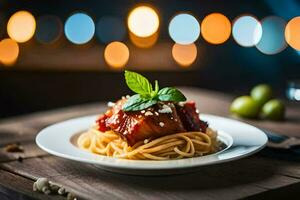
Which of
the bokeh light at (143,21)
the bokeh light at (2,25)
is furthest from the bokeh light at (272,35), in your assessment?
the bokeh light at (2,25)

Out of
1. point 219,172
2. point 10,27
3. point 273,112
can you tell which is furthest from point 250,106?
point 10,27

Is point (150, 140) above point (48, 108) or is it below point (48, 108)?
above

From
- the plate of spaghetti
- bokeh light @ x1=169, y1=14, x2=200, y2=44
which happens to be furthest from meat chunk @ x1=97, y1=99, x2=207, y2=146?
bokeh light @ x1=169, y1=14, x2=200, y2=44

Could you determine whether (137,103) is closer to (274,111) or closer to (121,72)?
(274,111)

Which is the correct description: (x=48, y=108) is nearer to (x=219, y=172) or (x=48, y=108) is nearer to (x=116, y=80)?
(x=116, y=80)

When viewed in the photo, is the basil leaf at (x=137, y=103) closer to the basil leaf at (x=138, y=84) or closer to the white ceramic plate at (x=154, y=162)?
the basil leaf at (x=138, y=84)

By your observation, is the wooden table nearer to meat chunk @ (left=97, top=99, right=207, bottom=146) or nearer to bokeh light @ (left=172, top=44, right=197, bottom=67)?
meat chunk @ (left=97, top=99, right=207, bottom=146)
